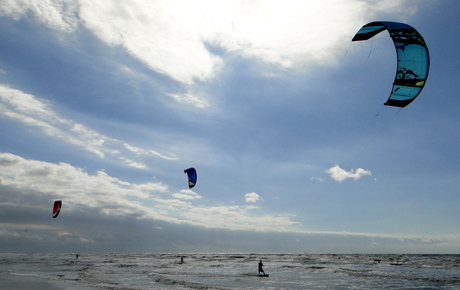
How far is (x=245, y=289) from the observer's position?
861 inches

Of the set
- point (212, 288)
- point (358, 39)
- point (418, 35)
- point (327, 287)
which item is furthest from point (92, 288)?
point (418, 35)

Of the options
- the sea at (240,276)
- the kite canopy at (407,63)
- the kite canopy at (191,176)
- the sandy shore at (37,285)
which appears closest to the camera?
the kite canopy at (407,63)

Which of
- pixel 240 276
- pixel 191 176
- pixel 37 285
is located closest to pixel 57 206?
pixel 191 176

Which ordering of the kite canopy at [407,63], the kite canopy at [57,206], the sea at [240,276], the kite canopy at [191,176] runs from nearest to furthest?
1. the kite canopy at [407,63]
2. the sea at [240,276]
3. the kite canopy at [191,176]
4. the kite canopy at [57,206]

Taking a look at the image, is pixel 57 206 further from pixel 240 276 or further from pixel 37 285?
pixel 240 276

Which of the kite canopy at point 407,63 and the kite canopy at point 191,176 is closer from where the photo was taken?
the kite canopy at point 407,63

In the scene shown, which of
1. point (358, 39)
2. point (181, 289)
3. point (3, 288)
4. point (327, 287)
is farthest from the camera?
point (327, 287)

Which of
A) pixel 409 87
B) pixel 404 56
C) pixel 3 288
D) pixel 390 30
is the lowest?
pixel 3 288

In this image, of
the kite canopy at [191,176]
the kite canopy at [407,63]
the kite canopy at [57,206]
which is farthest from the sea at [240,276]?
the kite canopy at [407,63]

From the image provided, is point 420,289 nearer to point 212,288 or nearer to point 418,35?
point 212,288

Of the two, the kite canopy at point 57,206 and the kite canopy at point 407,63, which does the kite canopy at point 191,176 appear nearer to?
the kite canopy at point 57,206

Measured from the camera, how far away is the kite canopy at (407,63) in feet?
40.1

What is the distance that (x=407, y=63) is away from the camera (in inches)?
494

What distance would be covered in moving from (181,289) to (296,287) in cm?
833
